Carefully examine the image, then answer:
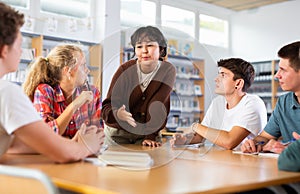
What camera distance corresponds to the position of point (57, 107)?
6.82 feet

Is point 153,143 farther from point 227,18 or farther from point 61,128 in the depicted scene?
point 227,18

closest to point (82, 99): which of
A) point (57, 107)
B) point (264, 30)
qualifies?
point (57, 107)

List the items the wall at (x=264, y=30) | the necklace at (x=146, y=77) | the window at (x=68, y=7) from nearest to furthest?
the necklace at (x=146, y=77) → the window at (x=68, y=7) → the wall at (x=264, y=30)

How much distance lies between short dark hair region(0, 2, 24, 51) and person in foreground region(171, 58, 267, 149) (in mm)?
870

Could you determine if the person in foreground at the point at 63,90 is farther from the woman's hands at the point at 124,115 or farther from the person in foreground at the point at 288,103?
the person in foreground at the point at 288,103

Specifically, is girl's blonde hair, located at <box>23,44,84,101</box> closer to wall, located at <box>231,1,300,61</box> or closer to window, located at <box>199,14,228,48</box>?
wall, located at <box>231,1,300,61</box>

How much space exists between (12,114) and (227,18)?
25.9 feet

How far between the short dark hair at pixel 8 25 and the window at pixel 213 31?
695 cm

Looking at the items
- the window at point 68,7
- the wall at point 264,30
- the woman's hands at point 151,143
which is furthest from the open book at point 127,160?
the wall at point 264,30

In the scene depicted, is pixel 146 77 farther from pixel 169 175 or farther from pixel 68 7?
pixel 68 7

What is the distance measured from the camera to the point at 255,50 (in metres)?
8.14

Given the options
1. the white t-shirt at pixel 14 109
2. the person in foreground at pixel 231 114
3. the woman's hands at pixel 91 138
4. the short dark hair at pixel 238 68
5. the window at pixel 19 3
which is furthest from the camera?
the window at pixel 19 3

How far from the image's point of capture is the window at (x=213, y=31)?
8.19 m

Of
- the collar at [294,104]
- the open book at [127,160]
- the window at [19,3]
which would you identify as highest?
the window at [19,3]
